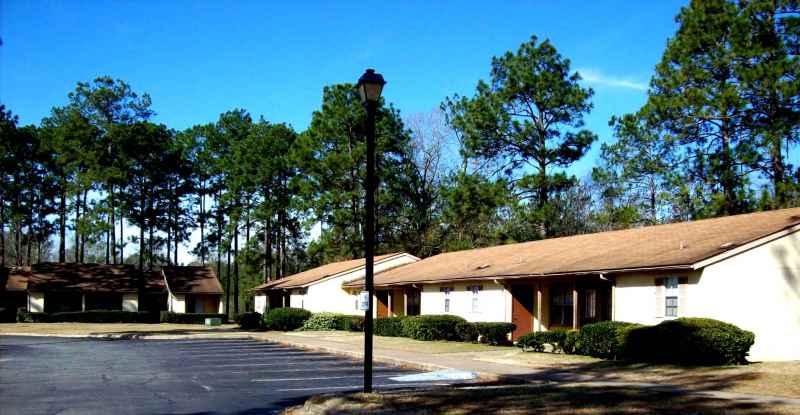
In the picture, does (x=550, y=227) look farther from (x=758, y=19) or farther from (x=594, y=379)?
(x=594, y=379)

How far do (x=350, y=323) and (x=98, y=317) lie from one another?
74.7ft

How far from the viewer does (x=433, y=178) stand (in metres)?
61.6

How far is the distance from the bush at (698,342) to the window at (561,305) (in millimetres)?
6879

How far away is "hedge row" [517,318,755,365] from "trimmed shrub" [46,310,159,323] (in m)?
41.6

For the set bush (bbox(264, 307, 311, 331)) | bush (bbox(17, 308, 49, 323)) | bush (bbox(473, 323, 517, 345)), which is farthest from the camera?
bush (bbox(17, 308, 49, 323))

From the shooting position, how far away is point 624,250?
25672 millimetres

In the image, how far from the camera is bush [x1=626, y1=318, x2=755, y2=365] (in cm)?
1847

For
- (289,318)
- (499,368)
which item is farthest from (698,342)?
(289,318)

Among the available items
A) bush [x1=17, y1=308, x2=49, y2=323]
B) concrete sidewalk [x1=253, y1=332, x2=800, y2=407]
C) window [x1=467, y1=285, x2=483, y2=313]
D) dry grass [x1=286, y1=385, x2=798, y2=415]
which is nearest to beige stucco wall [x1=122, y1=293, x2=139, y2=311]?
bush [x1=17, y1=308, x2=49, y2=323]

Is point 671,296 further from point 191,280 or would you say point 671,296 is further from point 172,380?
point 191,280

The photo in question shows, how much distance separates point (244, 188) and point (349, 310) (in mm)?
25033

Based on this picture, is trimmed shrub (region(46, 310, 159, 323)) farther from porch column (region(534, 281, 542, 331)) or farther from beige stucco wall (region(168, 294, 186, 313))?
porch column (region(534, 281, 542, 331))

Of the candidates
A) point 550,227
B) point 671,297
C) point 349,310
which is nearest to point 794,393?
point 671,297

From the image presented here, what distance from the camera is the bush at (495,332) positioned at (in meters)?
28.2
